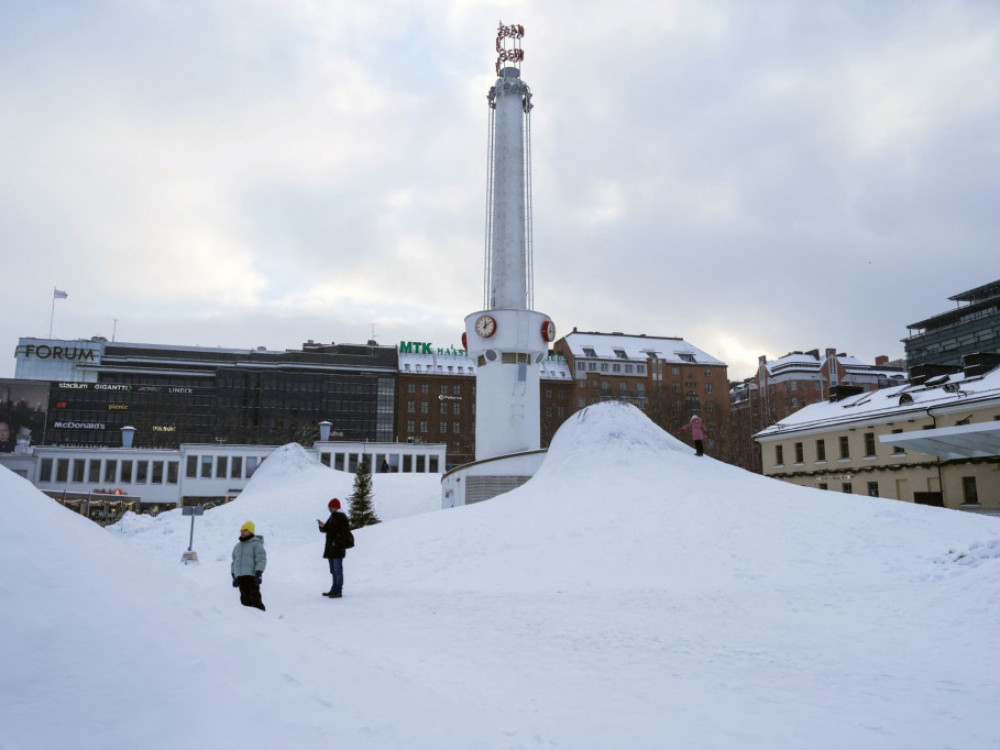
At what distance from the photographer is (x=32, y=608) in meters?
5.53

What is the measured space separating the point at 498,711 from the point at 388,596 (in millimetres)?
8221

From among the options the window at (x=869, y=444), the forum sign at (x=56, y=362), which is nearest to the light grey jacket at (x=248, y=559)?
the window at (x=869, y=444)

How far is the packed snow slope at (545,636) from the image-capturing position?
18.0 ft

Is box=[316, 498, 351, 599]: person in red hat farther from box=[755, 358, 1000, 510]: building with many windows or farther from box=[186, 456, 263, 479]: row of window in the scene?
box=[186, 456, 263, 479]: row of window

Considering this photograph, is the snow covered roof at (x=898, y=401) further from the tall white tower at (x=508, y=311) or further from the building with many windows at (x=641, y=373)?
the building with many windows at (x=641, y=373)

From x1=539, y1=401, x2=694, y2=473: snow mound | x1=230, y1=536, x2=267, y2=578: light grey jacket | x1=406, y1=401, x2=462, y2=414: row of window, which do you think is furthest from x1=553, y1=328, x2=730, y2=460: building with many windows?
x1=230, y1=536, x2=267, y2=578: light grey jacket

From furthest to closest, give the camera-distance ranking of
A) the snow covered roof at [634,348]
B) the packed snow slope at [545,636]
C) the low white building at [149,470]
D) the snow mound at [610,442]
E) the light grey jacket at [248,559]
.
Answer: the snow covered roof at [634,348], the low white building at [149,470], the snow mound at [610,442], the light grey jacket at [248,559], the packed snow slope at [545,636]

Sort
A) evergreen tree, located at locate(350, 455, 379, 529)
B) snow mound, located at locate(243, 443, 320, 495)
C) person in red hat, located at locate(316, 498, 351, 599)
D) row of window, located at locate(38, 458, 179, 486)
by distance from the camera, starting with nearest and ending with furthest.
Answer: person in red hat, located at locate(316, 498, 351, 599), evergreen tree, located at locate(350, 455, 379, 529), snow mound, located at locate(243, 443, 320, 495), row of window, located at locate(38, 458, 179, 486)

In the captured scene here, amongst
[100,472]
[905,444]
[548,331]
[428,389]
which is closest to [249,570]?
[905,444]

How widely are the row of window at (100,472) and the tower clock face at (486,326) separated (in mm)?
34063

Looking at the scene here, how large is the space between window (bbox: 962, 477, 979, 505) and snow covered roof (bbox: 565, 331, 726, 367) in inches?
2860

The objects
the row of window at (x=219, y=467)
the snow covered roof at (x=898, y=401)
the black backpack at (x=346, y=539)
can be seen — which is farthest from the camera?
the row of window at (x=219, y=467)

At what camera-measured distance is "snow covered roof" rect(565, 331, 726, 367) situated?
10925cm

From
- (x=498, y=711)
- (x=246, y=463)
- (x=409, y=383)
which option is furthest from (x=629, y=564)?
(x=409, y=383)
